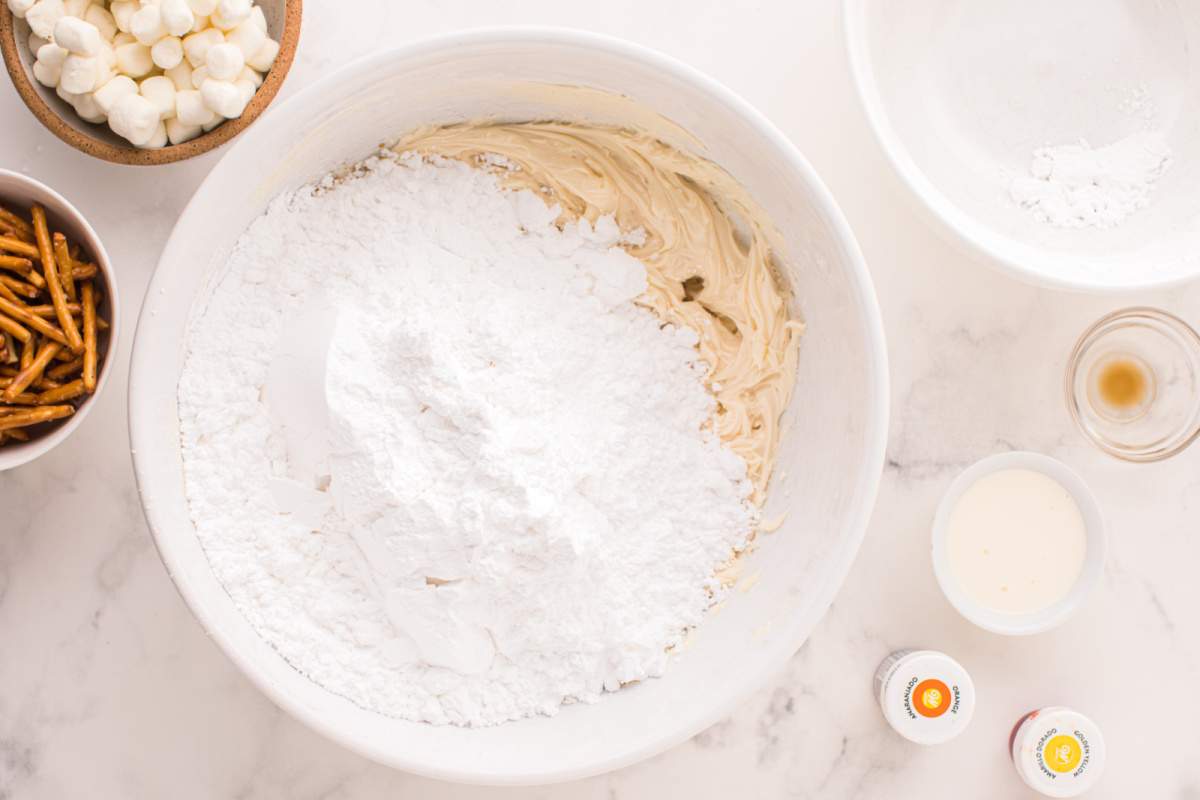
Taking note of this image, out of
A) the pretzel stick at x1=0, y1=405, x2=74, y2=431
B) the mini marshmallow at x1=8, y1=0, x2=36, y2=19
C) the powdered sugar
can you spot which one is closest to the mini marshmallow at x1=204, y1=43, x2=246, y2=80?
the mini marshmallow at x1=8, y1=0, x2=36, y2=19

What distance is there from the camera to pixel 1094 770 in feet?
4.59

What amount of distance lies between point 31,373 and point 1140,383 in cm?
148

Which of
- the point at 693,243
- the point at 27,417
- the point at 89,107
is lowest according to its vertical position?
the point at 27,417

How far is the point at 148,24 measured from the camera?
1.17m

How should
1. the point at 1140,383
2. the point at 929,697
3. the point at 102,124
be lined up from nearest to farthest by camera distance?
the point at 102,124 → the point at 929,697 → the point at 1140,383

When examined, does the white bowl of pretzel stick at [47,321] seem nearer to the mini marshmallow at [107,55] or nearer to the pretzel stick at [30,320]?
the pretzel stick at [30,320]

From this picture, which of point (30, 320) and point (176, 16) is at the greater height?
point (176, 16)

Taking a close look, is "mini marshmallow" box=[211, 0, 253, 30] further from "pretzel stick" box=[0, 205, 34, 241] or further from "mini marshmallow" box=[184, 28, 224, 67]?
"pretzel stick" box=[0, 205, 34, 241]

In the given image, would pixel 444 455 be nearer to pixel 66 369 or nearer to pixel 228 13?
pixel 66 369

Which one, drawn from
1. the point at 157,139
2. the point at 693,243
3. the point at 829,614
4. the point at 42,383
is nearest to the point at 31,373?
the point at 42,383

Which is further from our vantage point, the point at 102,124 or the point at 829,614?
the point at 829,614

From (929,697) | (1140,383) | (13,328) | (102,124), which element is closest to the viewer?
(13,328)

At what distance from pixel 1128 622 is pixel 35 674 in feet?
5.04

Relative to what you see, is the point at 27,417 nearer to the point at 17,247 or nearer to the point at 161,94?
the point at 17,247
